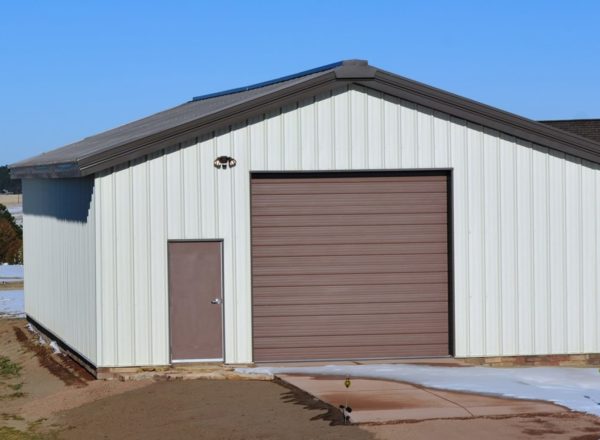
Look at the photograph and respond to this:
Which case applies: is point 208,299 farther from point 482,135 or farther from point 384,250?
point 482,135

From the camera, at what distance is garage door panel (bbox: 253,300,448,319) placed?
1870 centimetres

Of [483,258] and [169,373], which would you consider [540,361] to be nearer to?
[483,258]

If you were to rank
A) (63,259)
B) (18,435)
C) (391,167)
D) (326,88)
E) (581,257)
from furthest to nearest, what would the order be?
(63,259) < (581,257) < (391,167) < (326,88) < (18,435)

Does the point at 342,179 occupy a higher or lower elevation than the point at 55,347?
higher

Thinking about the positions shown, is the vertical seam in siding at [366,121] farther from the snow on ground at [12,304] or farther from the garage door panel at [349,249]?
the snow on ground at [12,304]

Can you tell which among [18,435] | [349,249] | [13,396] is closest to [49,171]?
[13,396]

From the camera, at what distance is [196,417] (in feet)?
46.9

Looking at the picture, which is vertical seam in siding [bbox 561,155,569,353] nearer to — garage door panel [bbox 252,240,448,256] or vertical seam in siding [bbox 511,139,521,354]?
vertical seam in siding [bbox 511,139,521,354]

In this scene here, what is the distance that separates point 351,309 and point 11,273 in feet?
86.2

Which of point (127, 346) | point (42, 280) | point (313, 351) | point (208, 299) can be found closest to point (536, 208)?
point (313, 351)

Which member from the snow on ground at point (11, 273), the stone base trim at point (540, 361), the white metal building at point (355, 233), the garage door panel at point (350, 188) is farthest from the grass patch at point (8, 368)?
the snow on ground at point (11, 273)

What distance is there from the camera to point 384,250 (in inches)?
750

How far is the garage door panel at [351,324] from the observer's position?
18.7 meters

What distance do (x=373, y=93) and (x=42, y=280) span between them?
32.1 feet
